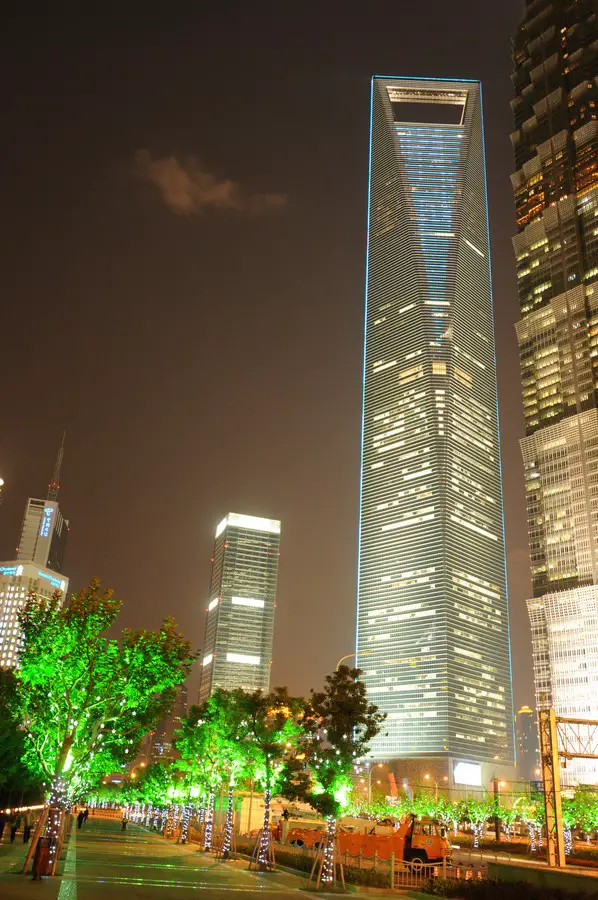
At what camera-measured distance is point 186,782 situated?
66875 millimetres

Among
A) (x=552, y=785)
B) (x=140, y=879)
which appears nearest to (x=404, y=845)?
(x=552, y=785)

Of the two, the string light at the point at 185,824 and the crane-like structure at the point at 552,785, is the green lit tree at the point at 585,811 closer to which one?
the string light at the point at 185,824

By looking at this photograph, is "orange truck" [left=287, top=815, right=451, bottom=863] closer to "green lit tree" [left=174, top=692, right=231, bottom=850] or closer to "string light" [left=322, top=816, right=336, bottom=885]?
"string light" [left=322, top=816, right=336, bottom=885]

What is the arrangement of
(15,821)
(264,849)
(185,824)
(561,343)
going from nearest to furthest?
(264,849) < (15,821) < (185,824) < (561,343)

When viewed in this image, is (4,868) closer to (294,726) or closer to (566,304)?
(294,726)

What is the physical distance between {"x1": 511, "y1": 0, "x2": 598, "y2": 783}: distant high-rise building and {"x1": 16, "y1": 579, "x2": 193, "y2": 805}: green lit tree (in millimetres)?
128364

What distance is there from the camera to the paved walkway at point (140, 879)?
24.7m

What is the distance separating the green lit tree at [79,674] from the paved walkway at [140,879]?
12.4 feet

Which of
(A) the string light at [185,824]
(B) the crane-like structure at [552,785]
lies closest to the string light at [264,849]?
(B) the crane-like structure at [552,785]

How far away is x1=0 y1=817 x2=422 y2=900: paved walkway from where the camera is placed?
81.0 feet

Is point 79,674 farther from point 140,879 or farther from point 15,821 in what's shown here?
point 15,821

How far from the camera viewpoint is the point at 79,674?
1297 inches

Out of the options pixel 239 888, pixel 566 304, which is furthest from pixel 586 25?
pixel 239 888

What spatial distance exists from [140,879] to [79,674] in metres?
8.41
